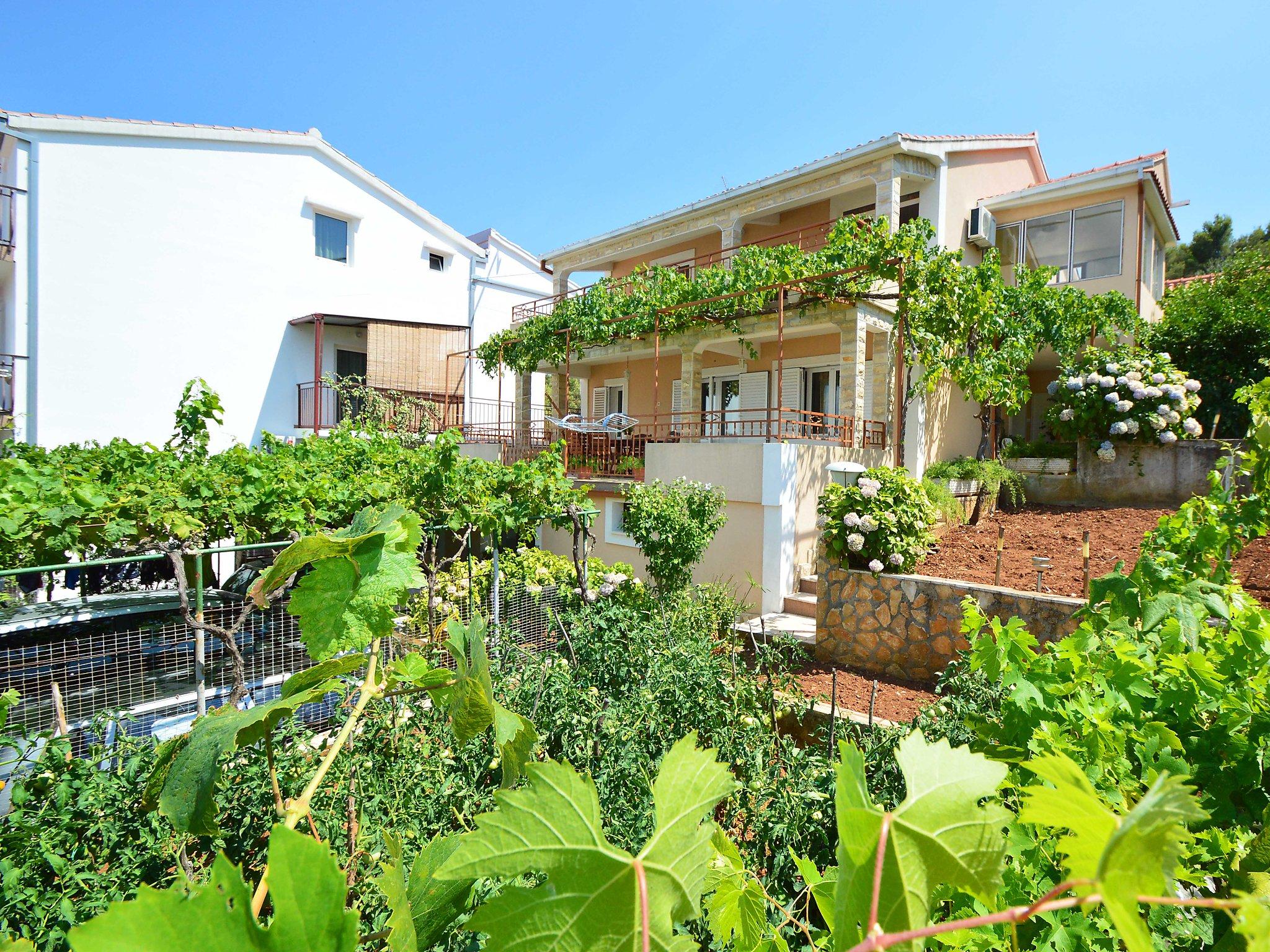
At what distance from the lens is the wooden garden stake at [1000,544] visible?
686 cm

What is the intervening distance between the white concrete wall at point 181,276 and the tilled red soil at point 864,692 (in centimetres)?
1457

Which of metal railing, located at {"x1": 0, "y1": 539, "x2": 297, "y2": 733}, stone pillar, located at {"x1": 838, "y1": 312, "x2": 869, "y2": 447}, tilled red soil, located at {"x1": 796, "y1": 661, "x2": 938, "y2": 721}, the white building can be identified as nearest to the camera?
metal railing, located at {"x1": 0, "y1": 539, "x2": 297, "y2": 733}

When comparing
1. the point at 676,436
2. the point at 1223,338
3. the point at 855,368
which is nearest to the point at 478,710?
the point at 855,368

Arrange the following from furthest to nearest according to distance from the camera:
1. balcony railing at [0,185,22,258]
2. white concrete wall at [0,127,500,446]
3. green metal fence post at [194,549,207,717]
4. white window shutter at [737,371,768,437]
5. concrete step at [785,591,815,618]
Answer: white window shutter at [737,371,768,437]
white concrete wall at [0,127,500,446]
balcony railing at [0,185,22,258]
concrete step at [785,591,815,618]
green metal fence post at [194,549,207,717]

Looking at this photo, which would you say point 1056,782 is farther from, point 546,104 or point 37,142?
point 37,142

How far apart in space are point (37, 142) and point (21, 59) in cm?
151

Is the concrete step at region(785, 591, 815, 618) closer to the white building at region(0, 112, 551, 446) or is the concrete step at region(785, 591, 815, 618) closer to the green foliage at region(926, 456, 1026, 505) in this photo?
the green foliage at region(926, 456, 1026, 505)

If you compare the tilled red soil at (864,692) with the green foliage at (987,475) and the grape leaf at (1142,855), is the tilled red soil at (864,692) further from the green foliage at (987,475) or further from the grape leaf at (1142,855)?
the green foliage at (987,475)

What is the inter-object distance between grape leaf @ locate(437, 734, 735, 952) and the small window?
19.3 m

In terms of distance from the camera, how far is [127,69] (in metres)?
11.9

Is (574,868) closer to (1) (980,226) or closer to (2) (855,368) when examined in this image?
(2) (855,368)

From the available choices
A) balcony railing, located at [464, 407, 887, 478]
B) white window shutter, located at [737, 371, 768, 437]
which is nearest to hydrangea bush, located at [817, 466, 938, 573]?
balcony railing, located at [464, 407, 887, 478]

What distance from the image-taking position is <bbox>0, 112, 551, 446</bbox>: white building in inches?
526

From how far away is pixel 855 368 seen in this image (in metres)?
11.4
